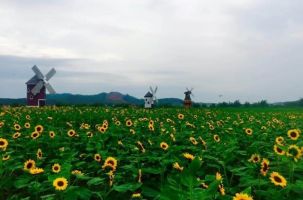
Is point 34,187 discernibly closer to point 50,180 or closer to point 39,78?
point 50,180

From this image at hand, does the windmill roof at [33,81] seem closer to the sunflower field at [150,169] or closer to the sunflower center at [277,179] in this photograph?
the sunflower field at [150,169]

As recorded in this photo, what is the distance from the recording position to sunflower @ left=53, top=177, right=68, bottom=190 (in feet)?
10.9

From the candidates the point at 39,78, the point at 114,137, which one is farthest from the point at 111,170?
the point at 39,78

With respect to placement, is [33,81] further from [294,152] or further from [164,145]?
[294,152]

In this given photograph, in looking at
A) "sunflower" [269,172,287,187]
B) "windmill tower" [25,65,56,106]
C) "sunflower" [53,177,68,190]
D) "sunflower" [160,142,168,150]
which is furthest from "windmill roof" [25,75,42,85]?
"sunflower" [269,172,287,187]

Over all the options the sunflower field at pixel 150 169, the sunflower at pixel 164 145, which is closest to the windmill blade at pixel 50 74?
the sunflower field at pixel 150 169

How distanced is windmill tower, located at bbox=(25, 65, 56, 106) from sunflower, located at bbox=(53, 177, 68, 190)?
136 ft

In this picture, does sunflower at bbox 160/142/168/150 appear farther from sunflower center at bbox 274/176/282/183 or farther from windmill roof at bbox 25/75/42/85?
windmill roof at bbox 25/75/42/85

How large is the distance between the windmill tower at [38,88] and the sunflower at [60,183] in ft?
136

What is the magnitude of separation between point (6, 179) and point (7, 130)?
3972 mm

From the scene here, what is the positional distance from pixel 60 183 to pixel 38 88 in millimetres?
41800

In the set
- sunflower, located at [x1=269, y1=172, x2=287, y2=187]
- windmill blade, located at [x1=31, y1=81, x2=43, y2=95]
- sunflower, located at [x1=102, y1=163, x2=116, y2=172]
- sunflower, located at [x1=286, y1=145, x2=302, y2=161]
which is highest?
windmill blade, located at [x1=31, y1=81, x2=43, y2=95]

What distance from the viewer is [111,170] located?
4324 mm

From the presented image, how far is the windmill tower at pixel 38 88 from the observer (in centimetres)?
4381
